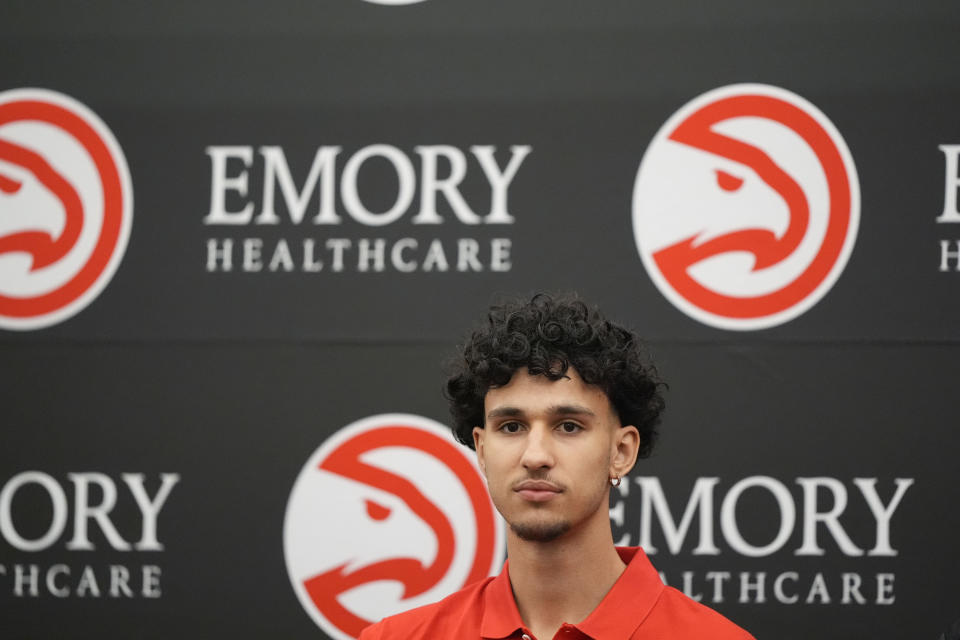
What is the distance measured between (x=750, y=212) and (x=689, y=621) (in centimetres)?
95

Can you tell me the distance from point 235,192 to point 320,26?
38 cm

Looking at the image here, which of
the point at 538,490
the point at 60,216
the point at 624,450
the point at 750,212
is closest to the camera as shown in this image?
the point at 538,490

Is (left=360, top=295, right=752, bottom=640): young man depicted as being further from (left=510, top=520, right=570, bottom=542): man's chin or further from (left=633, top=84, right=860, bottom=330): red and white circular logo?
(left=633, top=84, right=860, bottom=330): red and white circular logo

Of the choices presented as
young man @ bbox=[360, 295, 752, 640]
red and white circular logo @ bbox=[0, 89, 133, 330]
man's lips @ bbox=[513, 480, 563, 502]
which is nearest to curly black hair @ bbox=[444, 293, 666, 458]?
young man @ bbox=[360, 295, 752, 640]

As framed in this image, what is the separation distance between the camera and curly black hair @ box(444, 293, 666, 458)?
4.83ft

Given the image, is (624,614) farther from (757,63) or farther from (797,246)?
(757,63)

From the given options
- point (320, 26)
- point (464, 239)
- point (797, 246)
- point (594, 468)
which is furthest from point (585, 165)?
point (594, 468)

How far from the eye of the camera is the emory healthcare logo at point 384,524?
2176mm

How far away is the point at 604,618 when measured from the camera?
1441 millimetres

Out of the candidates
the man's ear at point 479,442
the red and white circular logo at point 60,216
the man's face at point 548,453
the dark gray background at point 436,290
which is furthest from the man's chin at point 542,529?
the red and white circular logo at point 60,216

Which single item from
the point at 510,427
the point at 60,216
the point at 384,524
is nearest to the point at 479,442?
the point at 510,427

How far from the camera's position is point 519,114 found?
87.5 inches

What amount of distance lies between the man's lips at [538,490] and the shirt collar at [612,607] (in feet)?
0.57

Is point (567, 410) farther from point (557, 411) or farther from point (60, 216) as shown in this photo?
point (60, 216)
